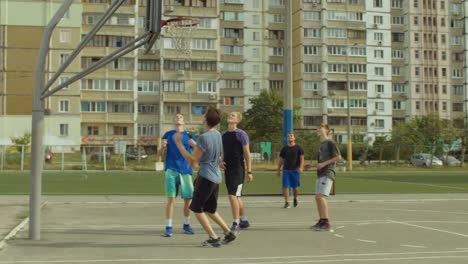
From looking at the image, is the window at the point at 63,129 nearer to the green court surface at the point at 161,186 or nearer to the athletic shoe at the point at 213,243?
the green court surface at the point at 161,186

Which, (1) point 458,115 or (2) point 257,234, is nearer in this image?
(2) point 257,234

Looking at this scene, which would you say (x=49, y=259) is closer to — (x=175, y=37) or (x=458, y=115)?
(x=175, y=37)

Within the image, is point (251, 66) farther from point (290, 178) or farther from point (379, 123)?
point (290, 178)

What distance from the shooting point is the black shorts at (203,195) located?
9531mm

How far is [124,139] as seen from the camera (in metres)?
79.3

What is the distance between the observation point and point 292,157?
15.7 meters

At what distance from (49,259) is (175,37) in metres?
29.3

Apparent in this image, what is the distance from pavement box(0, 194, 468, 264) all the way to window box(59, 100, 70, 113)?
59083mm

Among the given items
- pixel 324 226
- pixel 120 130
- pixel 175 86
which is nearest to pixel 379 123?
pixel 175 86

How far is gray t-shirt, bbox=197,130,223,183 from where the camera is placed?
374 inches

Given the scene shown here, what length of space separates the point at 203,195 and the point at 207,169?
1.31 ft

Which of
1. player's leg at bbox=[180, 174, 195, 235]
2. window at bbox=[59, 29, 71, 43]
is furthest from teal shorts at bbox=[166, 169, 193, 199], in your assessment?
window at bbox=[59, 29, 71, 43]

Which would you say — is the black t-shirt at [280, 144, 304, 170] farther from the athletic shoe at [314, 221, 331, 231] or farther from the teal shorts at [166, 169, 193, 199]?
the teal shorts at [166, 169, 193, 199]

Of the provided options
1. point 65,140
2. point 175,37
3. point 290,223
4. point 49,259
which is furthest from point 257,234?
point 65,140
